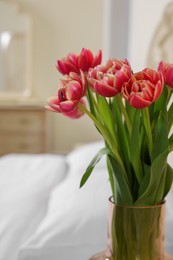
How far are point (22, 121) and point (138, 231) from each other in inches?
146

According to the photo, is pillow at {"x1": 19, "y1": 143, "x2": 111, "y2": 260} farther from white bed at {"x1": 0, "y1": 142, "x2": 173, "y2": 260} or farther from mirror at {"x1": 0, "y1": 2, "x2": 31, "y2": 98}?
mirror at {"x1": 0, "y1": 2, "x2": 31, "y2": 98}

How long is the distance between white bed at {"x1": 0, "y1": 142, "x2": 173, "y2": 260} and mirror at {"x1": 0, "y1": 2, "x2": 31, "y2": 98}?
2565 millimetres

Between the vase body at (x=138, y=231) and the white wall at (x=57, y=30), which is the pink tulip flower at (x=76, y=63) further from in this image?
the white wall at (x=57, y=30)

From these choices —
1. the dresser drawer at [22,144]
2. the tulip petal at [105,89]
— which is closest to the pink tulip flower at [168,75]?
the tulip petal at [105,89]

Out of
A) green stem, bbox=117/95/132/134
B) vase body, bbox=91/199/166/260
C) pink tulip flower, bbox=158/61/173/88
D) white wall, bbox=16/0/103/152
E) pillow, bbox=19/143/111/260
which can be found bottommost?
pillow, bbox=19/143/111/260

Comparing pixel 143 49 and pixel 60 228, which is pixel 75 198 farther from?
pixel 143 49

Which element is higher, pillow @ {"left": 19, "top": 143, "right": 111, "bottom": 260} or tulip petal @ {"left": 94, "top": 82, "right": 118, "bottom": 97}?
tulip petal @ {"left": 94, "top": 82, "right": 118, "bottom": 97}

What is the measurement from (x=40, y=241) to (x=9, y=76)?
363cm

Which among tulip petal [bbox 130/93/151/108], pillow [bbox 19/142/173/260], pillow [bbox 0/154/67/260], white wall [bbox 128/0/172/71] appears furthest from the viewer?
white wall [bbox 128/0/172/71]

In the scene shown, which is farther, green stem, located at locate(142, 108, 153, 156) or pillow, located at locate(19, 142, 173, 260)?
pillow, located at locate(19, 142, 173, 260)

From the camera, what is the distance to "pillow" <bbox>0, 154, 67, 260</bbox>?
140 cm

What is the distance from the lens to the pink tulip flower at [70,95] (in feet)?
2.54

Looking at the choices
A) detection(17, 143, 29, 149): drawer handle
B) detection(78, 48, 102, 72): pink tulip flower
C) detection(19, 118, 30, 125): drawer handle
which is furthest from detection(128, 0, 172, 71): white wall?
detection(17, 143, 29, 149): drawer handle

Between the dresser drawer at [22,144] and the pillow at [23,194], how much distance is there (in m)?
1.86
